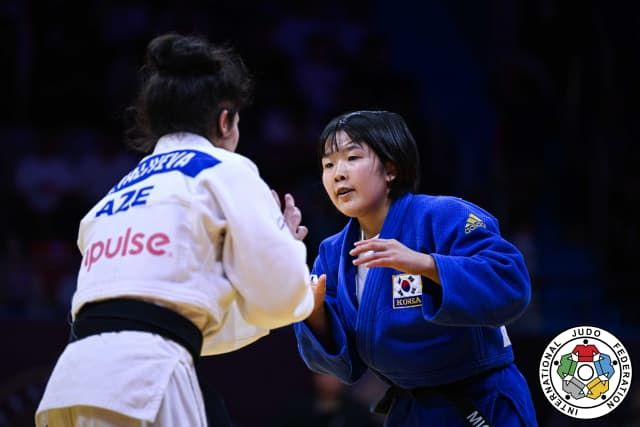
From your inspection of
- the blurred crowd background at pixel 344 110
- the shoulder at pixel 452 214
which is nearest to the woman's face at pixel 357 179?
the shoulder at pixel 452 214

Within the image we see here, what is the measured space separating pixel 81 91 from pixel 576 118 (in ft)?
13.9

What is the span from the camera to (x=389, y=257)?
2.87 meters

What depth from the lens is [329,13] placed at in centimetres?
909

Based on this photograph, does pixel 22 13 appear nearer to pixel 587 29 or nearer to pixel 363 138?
pixel 587 29

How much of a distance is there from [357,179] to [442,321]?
65 cm

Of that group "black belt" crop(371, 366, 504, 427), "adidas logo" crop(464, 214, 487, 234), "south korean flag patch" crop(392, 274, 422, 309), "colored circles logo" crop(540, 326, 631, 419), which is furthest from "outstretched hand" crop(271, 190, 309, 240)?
"colored circles logo" crop(540, 326, 631, 419)

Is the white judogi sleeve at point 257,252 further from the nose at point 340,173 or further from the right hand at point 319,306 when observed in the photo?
the nose at point 340,173

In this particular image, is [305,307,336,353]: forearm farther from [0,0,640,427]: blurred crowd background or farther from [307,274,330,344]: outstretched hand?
[0,0,640,427]: blurred crowd background

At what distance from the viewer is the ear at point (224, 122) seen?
2840 millimetres

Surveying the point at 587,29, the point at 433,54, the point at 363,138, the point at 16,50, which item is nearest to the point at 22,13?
the point at 16,50

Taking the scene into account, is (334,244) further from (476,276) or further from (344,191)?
(476,276)

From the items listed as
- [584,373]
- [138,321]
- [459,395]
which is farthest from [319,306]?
[584,373]

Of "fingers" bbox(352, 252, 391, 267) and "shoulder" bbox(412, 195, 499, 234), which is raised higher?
"shoulder" bbox(412, 195, 499, 234)

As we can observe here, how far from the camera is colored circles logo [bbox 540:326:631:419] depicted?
13.3 feet
